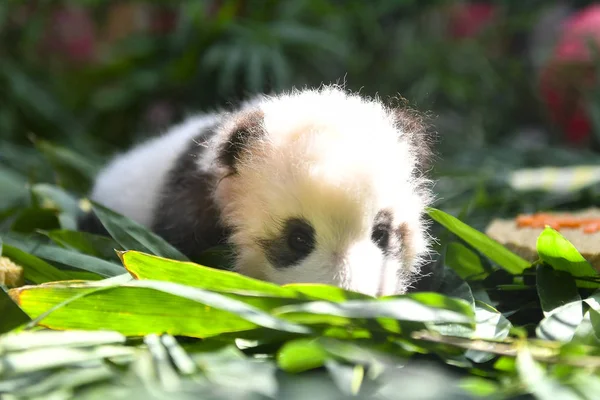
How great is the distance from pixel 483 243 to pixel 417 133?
0.17 metres

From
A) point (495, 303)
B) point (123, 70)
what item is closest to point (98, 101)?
point (123, 70)

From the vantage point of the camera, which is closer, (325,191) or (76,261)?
(325,191)

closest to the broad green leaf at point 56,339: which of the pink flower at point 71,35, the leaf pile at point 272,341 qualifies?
the leaf pile at point 272,341

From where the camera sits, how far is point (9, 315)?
70cm

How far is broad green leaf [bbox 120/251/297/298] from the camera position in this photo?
2.22 feet

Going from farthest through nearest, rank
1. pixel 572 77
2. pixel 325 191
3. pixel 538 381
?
pixel 572 77 < pixel 325 191 < pixel 538 381

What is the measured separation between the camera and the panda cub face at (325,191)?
0.76 metres

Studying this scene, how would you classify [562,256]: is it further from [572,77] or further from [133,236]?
[572,77]

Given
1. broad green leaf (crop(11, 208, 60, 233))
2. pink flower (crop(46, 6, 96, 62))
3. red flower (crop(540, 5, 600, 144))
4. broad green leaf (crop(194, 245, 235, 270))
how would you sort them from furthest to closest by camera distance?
pink flower (crop(46, 6, 96, 62)) → red flower (crop(540, 5, 600, 144)) → broad green leaf (crop(11, 208, 60, 233)) → broad green leaf (crop(194, 245, 235, 270))

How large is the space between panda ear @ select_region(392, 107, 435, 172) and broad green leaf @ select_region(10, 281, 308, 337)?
0.34 meters

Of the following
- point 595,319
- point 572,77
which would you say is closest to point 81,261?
point 595,319

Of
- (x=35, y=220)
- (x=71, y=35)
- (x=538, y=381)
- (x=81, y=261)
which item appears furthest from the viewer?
(x=71, y=35)

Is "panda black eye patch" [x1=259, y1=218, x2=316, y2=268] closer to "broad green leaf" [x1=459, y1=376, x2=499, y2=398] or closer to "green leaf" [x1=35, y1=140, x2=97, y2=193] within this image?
"broad green leaf" [x1=459, y1=376, x2=499, y2=398]

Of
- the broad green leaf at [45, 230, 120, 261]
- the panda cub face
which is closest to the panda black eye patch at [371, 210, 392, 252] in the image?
the panda cub face
